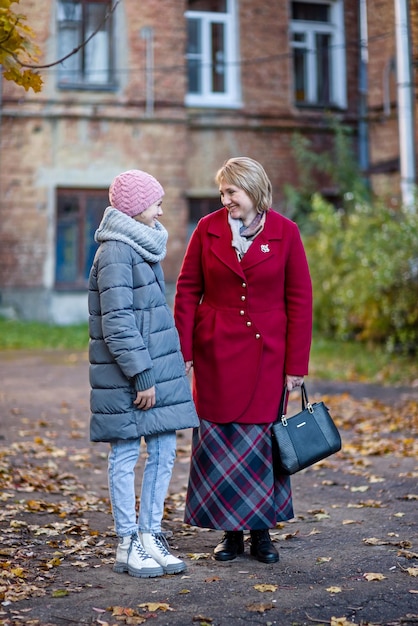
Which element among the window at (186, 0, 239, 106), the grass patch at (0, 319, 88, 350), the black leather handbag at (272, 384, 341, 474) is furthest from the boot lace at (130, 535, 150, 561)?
the window at (186, 0, 239, 106)

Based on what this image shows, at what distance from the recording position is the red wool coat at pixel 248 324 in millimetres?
5164

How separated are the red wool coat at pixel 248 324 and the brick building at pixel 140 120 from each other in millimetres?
15348

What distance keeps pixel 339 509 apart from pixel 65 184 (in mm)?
16086

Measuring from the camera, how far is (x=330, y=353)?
15.8 metres

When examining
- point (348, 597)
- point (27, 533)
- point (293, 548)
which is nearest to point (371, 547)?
point (293, 548)

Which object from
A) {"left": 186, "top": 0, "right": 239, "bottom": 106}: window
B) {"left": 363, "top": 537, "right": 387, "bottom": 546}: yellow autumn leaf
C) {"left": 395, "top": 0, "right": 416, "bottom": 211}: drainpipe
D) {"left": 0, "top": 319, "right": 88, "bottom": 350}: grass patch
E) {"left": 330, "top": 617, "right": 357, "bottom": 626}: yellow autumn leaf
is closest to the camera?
{"left": 330, "top": 617, "right": 357, "bottom": 626}: yellow autumn leaf

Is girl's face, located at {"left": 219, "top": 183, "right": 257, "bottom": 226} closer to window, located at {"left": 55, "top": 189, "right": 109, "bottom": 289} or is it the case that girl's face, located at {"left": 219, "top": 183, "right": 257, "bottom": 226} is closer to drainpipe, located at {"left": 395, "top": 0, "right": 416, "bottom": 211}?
drainpipe, located at {"left": 395, "top": 0, "right": 416, "bottom": 211}

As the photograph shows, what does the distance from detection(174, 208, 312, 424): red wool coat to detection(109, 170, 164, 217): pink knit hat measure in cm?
54

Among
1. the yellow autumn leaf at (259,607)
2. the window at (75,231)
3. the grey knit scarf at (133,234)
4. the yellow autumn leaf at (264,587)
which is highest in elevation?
the window at (75,231)

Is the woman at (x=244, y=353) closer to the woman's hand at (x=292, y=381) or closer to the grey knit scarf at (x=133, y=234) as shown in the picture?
the woman's hand at (x=292, y=381)

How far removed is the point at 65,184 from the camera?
2158 cm

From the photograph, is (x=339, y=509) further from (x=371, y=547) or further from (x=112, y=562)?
(x=112, y=562)

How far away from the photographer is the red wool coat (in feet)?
16.9

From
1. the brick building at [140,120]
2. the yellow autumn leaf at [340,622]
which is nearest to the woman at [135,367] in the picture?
the yellow autumn leaf at [340,622]
